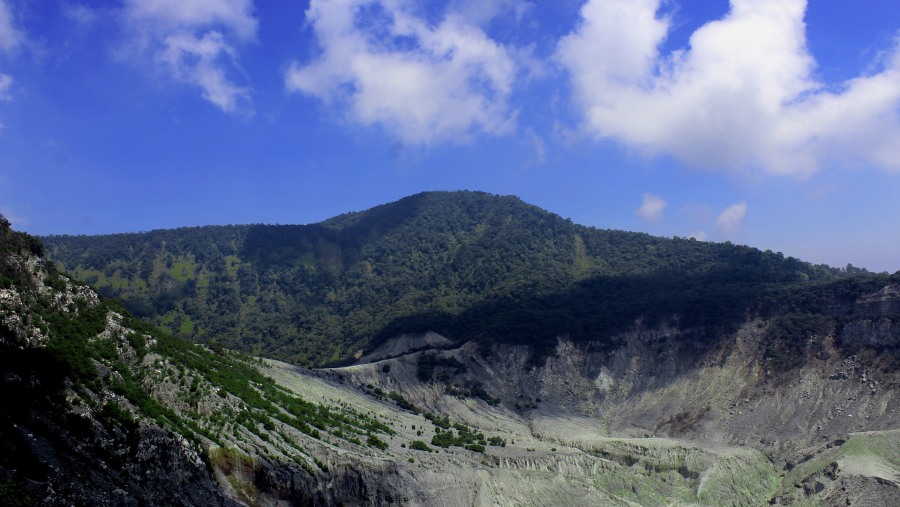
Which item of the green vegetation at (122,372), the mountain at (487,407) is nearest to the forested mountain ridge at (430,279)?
the mountain at (487,407)

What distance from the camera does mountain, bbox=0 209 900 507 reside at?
120ft

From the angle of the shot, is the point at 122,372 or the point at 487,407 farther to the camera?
the point at 487,407

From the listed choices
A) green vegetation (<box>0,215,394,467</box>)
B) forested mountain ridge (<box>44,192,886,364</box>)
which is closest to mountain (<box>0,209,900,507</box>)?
green vegetation (<box>0,215,394,467</box>)

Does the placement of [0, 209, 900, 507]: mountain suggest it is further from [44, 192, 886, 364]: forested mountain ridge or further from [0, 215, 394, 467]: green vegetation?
[44, 192, 886, 364]: forested mountain ridge

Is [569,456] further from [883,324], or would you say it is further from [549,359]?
[883,324]

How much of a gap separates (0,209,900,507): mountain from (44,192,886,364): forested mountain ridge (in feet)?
4.59

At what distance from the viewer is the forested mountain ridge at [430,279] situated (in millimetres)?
114312

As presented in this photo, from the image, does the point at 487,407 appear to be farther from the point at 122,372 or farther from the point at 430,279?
the point at 430,279

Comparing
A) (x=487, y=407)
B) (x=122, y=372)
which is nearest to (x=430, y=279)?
(x=487, y=407)

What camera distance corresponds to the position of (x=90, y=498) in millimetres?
29625

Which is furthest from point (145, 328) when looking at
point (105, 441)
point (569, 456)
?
point (569, 456)

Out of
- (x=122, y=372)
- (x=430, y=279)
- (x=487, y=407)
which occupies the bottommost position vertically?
(x=487, y=407)

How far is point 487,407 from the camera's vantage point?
9425cm

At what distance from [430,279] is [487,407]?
65062mm
